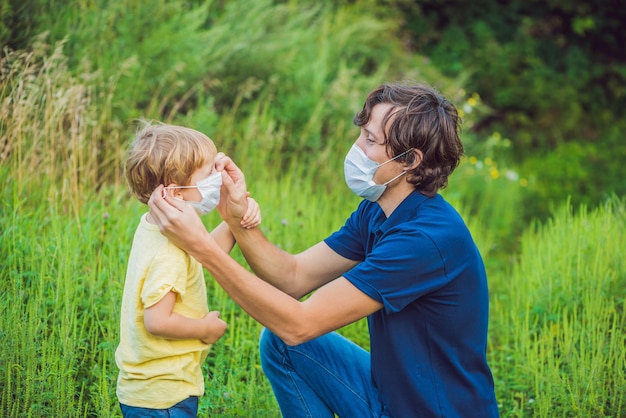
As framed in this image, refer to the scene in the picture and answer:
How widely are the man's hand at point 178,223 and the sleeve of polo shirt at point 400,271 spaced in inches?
20.7

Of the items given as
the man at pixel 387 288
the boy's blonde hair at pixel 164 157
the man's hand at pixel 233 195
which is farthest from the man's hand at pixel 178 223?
the man's hand at pixel 233 195

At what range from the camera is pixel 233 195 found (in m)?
2.71

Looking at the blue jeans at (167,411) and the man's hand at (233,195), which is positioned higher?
the man's hand at (233,195)

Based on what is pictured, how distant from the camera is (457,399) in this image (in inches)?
98.9

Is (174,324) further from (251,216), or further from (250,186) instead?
(250,186)

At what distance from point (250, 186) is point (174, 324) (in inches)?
108

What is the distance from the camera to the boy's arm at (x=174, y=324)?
2266mm

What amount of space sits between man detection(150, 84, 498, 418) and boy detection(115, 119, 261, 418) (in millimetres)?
99

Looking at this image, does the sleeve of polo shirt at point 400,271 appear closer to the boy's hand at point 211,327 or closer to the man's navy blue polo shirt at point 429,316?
the man's navy blue polo shirt at point 429,316

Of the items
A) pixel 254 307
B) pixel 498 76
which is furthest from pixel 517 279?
pixel 498 76

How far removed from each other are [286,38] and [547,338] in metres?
4.31

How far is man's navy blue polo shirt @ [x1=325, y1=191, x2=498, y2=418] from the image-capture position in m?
2.43

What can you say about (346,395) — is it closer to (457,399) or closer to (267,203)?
(457,399)

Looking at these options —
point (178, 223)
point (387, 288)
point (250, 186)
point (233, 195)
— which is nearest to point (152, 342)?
point (178, 223)
